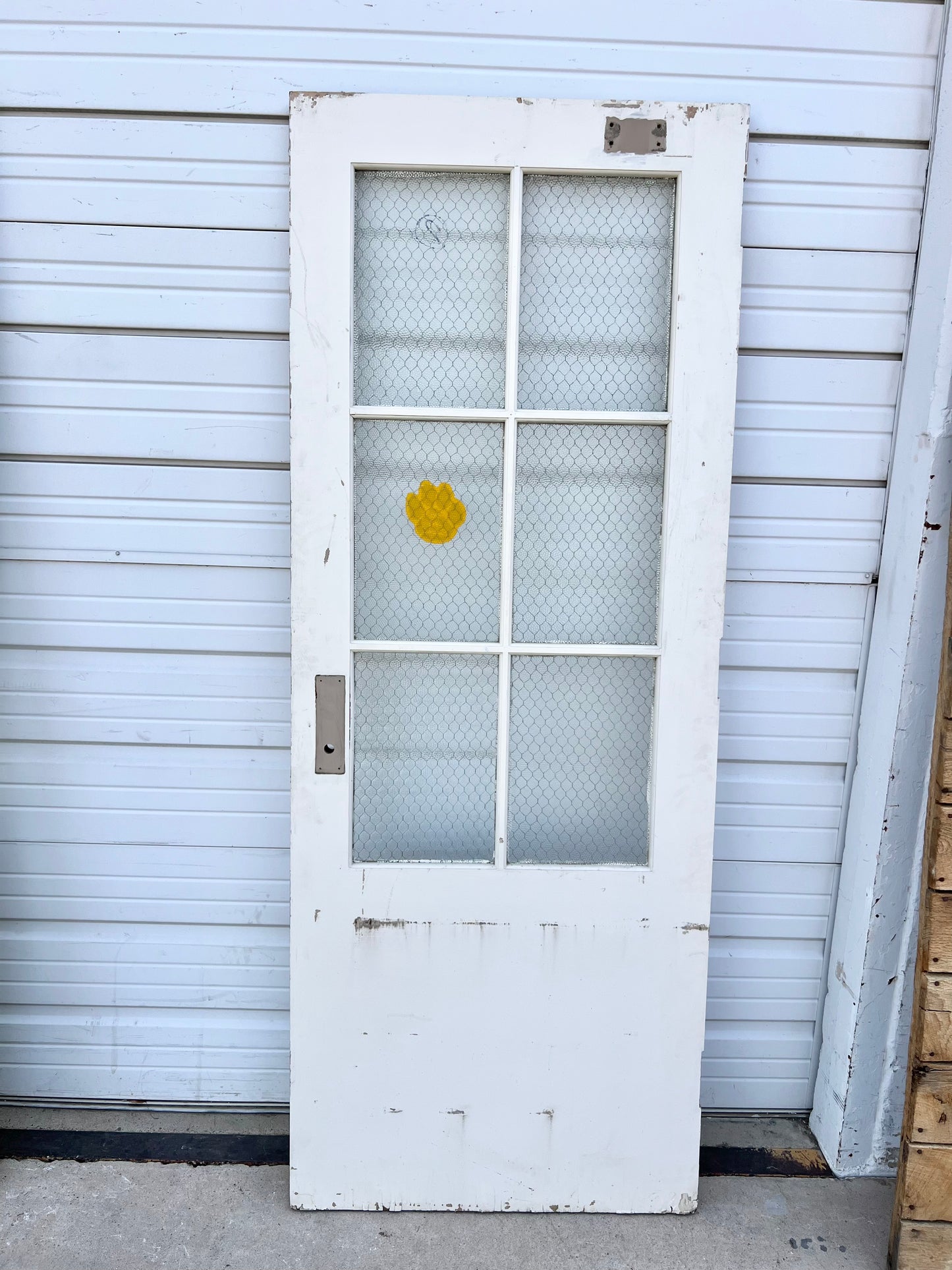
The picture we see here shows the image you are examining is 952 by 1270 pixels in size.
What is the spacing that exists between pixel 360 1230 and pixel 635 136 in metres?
2.47

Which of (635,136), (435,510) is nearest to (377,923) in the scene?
(435,510)

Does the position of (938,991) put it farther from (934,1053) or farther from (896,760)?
(896,760)

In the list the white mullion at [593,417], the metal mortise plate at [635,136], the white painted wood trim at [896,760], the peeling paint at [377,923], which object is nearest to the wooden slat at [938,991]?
the white painted wood trim at [896,760]

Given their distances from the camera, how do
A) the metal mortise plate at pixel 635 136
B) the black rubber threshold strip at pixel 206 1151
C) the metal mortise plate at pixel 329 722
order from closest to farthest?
the metal mortise plate at pixel 635 136
the metal mortise plate at pixel 329 722
the black rubber threshold strip at pixel 206 1151

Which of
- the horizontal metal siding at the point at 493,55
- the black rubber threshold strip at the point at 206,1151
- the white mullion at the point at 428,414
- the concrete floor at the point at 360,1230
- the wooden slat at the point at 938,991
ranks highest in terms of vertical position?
the horizontal metal siding at the point at 493,55

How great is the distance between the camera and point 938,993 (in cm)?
182

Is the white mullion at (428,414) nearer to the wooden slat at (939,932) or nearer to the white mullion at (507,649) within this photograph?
the white mullion at (507,649)

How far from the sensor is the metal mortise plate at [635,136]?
1771 mm

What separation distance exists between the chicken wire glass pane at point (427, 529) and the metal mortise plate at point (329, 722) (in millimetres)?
142

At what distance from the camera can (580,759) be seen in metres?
2.02

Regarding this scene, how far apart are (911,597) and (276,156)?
5.70 feet

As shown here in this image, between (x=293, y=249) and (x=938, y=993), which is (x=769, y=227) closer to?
(x=293, y=249)

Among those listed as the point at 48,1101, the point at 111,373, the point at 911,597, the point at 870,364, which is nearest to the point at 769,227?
the point at 870,364

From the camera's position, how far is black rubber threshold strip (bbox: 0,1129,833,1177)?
2.12 meters
